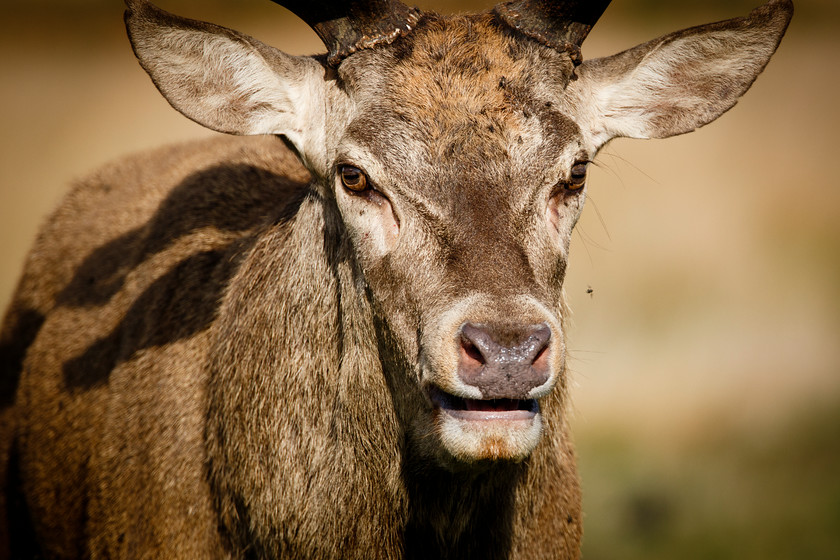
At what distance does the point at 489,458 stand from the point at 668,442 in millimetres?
8440

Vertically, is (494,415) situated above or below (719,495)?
above

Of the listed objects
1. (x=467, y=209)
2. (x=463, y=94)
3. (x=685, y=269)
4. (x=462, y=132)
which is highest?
(x=463, y=94)

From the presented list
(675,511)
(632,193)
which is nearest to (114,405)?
(675,511)

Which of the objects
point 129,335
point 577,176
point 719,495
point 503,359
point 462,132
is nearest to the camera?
point 503,359

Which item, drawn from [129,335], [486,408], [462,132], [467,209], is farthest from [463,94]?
[129,335]

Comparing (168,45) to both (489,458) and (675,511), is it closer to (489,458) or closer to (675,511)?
(489,458)

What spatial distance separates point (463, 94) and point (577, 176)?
0.72 metres

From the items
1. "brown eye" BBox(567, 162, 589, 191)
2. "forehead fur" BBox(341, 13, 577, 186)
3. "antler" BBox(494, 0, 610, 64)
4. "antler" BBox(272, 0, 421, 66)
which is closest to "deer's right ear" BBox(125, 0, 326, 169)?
"antler" BBox(272, 0, 421, 66)

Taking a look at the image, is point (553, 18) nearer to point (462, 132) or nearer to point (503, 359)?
point (462, 132)

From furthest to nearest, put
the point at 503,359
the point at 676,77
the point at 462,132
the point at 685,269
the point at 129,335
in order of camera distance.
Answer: the point at 685,269
the point at 129,335
the point at 676,77
the point at 462,132
the point at 503,359

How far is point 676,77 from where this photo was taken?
5477mm

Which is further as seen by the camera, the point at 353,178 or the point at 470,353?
the point at 353,178

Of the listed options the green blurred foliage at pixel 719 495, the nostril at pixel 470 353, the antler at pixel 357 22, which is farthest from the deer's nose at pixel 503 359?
the green blurred foliage at pixel 719 495

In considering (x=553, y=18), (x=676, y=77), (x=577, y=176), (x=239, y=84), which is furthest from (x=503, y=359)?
(x=676, y=77)
